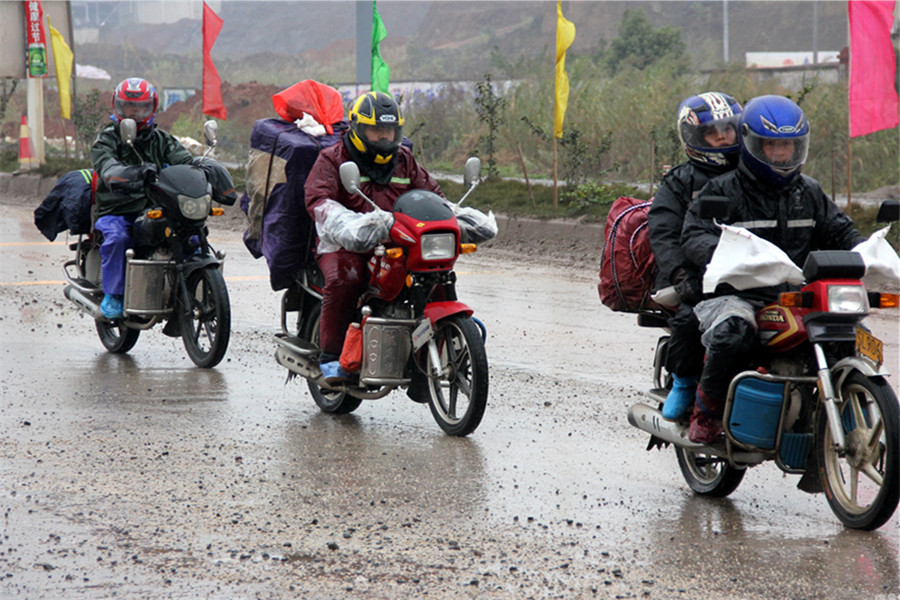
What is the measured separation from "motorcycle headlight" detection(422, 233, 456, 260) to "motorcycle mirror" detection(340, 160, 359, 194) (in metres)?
0.46

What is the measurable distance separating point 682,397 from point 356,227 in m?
2.07

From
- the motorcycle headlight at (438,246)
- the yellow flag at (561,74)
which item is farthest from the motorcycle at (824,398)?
the yellow flag at (561,74)

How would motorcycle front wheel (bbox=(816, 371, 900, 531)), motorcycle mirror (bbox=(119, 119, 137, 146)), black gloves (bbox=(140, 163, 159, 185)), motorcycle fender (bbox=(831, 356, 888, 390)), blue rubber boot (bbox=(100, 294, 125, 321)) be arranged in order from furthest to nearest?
blue rubber boot (bbox=(100, 294, 125, 321)), black gloves (bbox=(140, 163, 159, 185)), motorcycle mirror (bbox=(119, 119, 137, 146)), motorcycle fender (bbox=(831, 356, 888, 390)), motorcycle front wheel (bbox=(816, 371, 900, 531))

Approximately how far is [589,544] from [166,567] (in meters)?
1.63

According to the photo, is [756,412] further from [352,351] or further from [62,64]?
[62,64]

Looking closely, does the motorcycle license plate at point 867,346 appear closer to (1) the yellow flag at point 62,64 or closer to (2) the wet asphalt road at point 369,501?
(2) the wet asphalt road at point 369,501

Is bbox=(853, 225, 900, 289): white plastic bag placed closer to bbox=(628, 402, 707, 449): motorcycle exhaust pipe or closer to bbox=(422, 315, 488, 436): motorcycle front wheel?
bbox=(628, 402, 707, 449): motorcycle exhaust pipe

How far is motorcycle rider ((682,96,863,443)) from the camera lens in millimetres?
5359

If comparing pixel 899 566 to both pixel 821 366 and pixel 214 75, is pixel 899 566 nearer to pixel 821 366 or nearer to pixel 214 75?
pixel 821 366

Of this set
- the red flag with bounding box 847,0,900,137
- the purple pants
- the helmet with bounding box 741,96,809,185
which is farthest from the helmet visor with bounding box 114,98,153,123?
the red flag with bounding box 847,0,900,137

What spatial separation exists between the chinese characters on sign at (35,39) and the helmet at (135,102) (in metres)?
18.5

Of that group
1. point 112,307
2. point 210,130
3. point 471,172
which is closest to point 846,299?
point 471,172

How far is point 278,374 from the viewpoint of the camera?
8930mm

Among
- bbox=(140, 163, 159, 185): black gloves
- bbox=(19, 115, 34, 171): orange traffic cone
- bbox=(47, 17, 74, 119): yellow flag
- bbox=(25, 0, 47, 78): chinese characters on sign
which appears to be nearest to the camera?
bbox=(140, 163, 159, 185): black gloves
